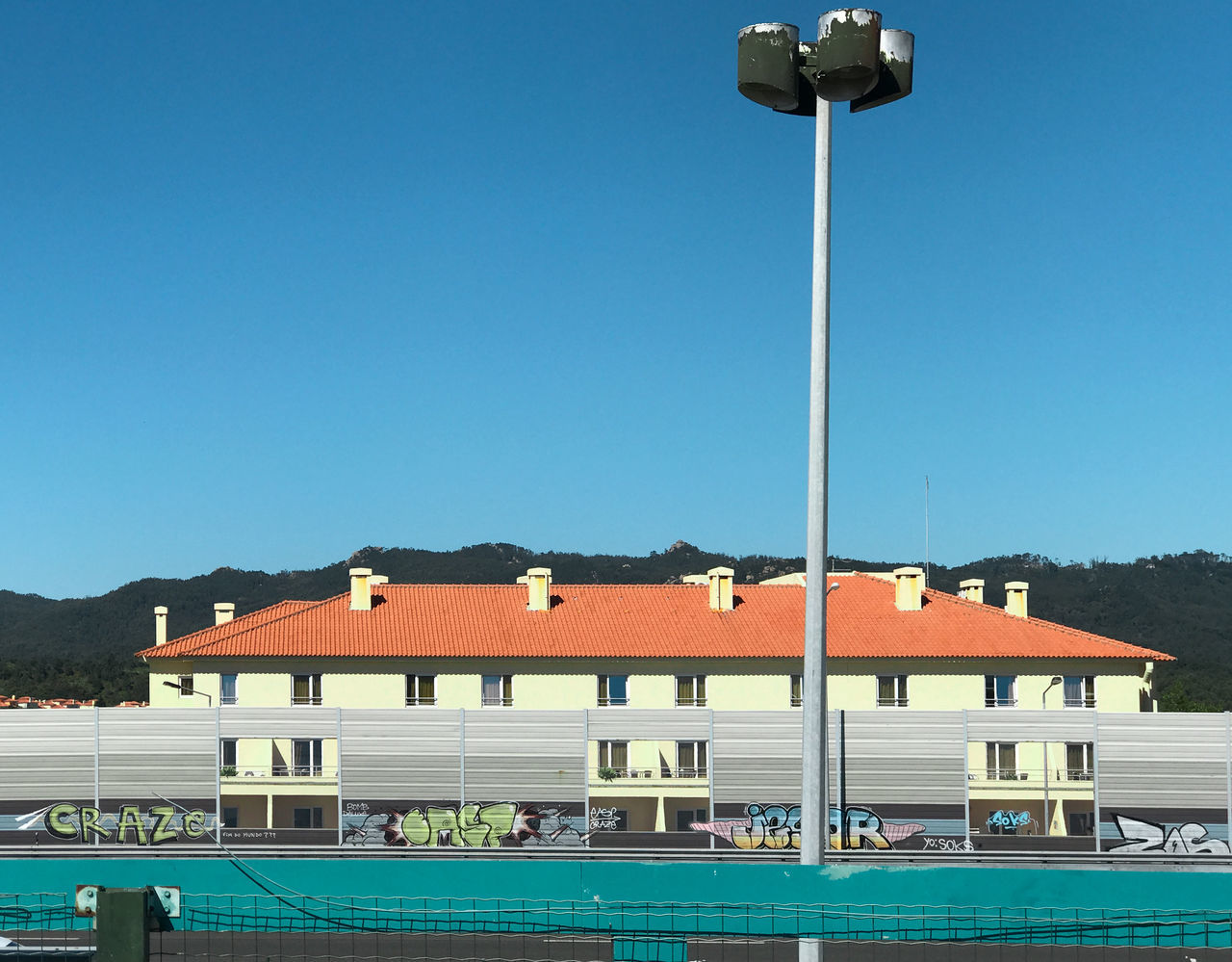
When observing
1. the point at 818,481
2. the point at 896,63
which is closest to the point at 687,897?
the point at 818,481

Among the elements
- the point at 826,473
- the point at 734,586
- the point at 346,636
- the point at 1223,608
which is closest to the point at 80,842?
the point at 346,636

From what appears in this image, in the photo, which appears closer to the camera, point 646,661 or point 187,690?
point 646,661

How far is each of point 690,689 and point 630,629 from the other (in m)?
4.36

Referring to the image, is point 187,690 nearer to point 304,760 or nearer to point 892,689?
point 304,760

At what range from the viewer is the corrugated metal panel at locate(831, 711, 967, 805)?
103 feet

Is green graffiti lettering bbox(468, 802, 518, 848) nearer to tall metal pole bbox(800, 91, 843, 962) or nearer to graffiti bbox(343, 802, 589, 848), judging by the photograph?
graffiti bbox(343, 802, 589, 848)

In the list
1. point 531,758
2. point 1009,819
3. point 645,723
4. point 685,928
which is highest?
point 685,928

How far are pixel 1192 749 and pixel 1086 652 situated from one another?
24.7 meters

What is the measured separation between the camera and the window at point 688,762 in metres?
47.2

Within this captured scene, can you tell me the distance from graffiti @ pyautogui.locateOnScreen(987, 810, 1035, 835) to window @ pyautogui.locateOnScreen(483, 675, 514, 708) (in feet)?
66.0

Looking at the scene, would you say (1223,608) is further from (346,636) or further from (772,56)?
(772,56)

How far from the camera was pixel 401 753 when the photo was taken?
33406 millimetres

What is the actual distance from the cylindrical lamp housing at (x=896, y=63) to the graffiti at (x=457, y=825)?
2611 cm

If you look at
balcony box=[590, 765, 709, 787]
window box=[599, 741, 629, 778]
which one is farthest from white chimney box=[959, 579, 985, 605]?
window box=[599, 741, 629, 778]
